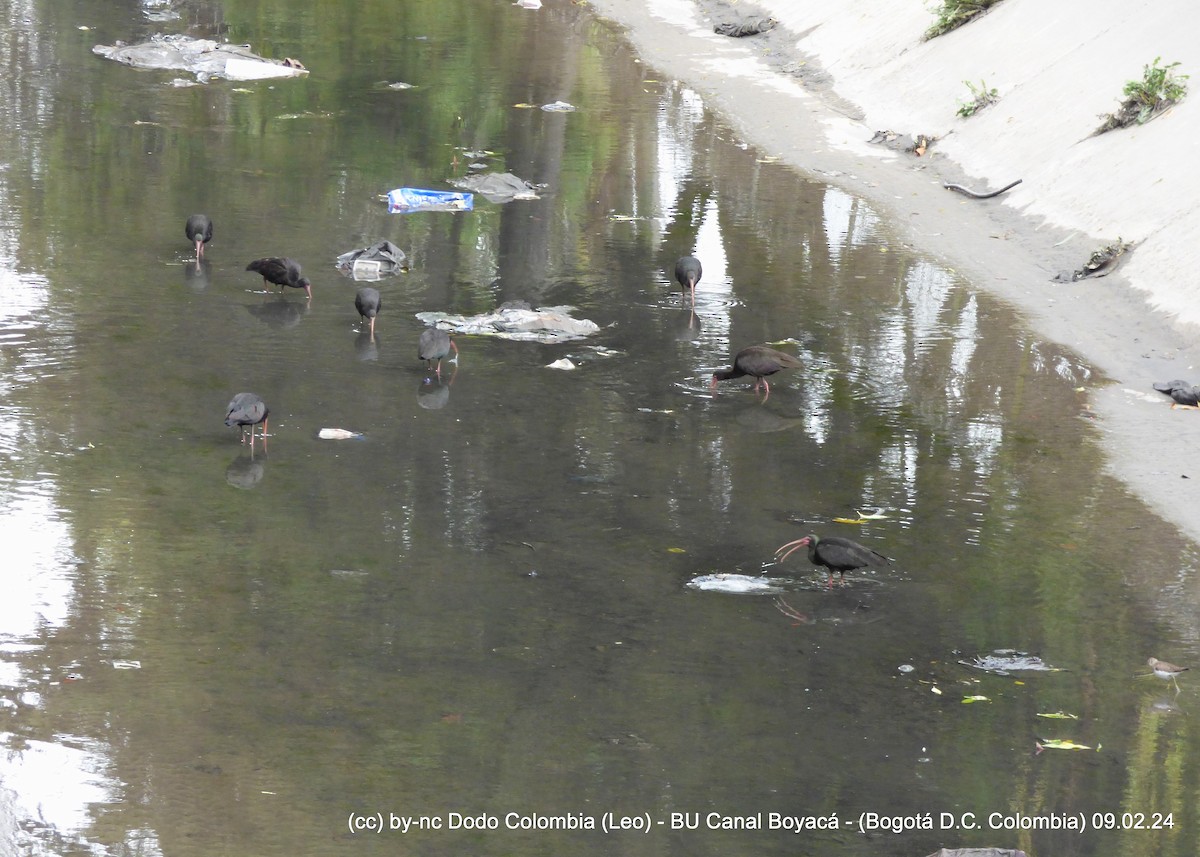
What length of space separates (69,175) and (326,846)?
1081 cm

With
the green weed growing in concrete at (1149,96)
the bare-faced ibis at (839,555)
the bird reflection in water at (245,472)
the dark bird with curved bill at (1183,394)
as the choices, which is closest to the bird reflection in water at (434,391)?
the bird reflection in water at (245,472)

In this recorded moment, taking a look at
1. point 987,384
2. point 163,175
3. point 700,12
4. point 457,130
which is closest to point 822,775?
point 987,384

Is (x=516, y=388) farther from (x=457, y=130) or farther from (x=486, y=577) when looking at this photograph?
(x=457, y=130)

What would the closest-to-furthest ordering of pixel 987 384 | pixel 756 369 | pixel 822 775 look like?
1. pixel 822 775
2. pixel 756 369
3. pixel 987 384

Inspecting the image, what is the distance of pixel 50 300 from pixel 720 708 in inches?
272

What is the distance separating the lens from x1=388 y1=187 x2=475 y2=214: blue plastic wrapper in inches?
545

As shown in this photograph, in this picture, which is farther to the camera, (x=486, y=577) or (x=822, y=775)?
(x=486, y=577)

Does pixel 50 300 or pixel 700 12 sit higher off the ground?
pixel 700 12

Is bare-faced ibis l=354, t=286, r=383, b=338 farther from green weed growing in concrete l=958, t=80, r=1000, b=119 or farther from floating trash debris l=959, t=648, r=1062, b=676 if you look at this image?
green weed growing in concrete l=958, t=80, r=1000, b=119

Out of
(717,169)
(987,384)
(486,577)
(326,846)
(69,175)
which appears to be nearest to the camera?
(326,846)

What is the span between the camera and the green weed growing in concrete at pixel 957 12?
19.8m

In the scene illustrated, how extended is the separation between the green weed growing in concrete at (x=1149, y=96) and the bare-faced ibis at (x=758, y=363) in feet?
24.1

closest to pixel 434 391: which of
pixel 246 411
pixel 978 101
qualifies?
pixel 246 411

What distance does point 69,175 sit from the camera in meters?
14.1
